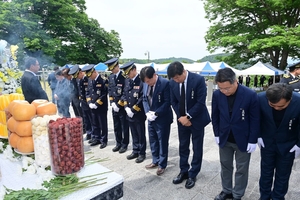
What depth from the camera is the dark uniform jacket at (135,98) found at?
3.82m

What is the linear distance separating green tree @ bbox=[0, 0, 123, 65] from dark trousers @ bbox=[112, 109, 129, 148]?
14.7 metres

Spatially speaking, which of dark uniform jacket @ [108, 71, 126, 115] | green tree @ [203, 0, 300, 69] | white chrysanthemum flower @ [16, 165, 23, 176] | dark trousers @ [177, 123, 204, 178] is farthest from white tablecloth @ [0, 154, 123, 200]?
green tree @ [203, 0, 300, 69]

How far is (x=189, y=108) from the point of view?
2926 mm

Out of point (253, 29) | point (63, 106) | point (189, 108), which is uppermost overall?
point (253, 29)

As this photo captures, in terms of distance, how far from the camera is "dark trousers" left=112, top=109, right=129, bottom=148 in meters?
4.34

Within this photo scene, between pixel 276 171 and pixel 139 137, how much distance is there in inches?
90.5

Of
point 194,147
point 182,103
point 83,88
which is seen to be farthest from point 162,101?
point 83,88

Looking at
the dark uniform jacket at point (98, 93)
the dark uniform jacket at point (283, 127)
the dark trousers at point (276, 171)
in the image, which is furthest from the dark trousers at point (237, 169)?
the dark uniform jacket at point (98, 93)

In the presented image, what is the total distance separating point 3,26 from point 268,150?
85.9ft

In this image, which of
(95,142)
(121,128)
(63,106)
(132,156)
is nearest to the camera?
(132,156)

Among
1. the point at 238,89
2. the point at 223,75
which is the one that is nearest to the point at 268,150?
the point at 238,89

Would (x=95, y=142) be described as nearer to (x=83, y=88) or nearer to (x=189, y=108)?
(x=83, y=88)

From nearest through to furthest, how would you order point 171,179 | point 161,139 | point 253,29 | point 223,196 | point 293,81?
point 223,196 < point 171,179 < point 161,139 < point 293,81 < point 253,29

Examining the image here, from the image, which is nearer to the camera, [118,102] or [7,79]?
[7,79]
